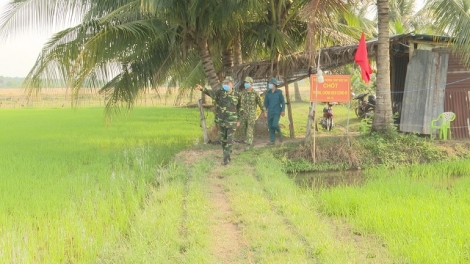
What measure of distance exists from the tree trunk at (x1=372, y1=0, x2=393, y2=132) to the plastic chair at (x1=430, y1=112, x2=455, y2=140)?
1.06 m

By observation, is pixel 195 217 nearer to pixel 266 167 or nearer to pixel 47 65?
pixel 266 167

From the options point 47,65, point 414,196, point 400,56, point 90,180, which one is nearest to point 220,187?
point 90,180

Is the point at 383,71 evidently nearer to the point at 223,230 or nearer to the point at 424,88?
the point at 424,88

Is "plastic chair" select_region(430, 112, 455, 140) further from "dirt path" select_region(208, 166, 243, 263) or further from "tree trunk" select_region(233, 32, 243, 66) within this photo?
"dirt path" select_region(208, 166, 243, 263)

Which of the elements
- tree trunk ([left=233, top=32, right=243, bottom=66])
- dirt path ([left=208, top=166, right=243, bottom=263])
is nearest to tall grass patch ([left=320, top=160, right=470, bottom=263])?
dirt path ([left=208, top=166, right=243, bottom=263])

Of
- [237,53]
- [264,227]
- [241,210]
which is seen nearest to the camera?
[264,227]

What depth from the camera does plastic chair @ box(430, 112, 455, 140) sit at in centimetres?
915

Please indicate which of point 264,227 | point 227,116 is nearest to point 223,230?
point 264,227

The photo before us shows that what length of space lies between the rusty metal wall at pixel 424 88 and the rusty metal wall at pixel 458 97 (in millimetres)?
150

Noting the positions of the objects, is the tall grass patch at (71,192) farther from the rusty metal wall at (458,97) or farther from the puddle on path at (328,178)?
the rusty metal wall at (458,97)

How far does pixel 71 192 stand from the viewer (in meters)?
6.20

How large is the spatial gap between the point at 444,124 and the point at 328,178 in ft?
10.3

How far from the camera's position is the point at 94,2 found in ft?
31.5

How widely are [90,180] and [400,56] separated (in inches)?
277
